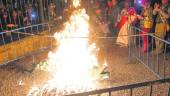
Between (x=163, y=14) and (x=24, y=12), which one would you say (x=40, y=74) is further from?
(x=163, y=14)

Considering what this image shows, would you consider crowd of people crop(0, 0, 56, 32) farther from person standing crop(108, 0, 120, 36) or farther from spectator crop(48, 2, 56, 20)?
person standing crop(108, 0, 120, 36)

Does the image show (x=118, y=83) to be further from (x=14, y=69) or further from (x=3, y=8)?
(x=3, y=8)

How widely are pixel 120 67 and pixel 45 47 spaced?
12.7 ft

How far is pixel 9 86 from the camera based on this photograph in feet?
27.3

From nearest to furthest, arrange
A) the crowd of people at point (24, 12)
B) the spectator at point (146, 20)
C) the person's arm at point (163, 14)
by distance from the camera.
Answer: the person's arm at point (163, 14) → the spectator at point (146, 20) → the crowd of people at point (24, 12)

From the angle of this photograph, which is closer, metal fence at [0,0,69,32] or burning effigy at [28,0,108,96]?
burning effigy at [28,0,108,96]

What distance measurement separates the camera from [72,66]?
9.04 meters

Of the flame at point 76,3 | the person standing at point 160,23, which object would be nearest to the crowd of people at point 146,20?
the person standing at point 160,23

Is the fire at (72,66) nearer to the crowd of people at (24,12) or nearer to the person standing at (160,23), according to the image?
the crowd of people at (24,12)

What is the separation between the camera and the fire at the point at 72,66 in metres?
7.84

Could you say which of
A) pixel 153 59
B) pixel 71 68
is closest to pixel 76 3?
pixel 153 59

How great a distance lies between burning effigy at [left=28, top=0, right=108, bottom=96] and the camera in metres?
7.73

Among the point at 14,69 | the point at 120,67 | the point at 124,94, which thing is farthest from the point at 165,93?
the point at 14,69

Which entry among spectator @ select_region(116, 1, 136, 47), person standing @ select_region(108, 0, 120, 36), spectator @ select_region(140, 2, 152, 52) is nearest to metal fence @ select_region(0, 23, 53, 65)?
spectator @ select_region(116, 1, 136, 47)
